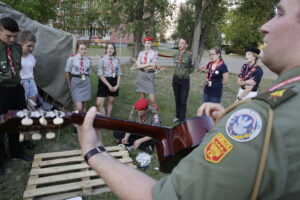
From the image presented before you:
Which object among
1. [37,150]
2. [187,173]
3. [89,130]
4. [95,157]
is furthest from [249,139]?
[37,150]

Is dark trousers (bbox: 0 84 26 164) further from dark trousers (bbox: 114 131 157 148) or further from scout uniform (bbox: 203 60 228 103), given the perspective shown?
scout uniform (bbox: 203 60 228 103)

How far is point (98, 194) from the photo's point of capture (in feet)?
11.8

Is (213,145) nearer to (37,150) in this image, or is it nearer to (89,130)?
(89,130)

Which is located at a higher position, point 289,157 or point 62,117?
point 289,157

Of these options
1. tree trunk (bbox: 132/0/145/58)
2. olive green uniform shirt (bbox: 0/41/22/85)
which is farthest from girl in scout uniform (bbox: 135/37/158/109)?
Answer: tree trunk (bbox: 132/0/145/58)

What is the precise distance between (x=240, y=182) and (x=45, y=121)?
113 cm

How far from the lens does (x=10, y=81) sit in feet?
12.4

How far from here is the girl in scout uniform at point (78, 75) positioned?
18.1ft

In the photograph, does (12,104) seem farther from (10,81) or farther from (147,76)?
(147,76)

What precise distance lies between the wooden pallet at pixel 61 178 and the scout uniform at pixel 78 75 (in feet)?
5.08

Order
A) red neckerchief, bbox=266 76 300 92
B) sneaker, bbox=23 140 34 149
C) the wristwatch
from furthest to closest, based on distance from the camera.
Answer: sneaker, bbox=23 140 34 149 < the wristwatch < red neckerchief, bbox=266 76 300 92

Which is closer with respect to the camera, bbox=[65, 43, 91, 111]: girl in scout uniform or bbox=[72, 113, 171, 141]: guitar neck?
bbox=[72, 113, 171, 141]: guitar neck

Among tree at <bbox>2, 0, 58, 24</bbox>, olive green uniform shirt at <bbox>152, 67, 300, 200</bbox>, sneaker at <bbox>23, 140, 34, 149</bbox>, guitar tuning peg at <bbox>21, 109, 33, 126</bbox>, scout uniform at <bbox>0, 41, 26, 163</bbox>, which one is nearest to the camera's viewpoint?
olive green uniform shirt at <bbox>152, 67, 300, 200</bbox>

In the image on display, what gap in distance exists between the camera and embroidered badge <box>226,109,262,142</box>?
0.75 m
